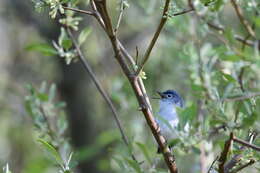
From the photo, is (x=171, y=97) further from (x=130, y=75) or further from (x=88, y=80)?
(x=88, y=80)

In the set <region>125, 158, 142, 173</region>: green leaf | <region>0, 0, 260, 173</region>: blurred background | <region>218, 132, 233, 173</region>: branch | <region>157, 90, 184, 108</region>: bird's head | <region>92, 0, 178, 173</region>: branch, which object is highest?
<region>92, 0, 178, 173</region>: branch

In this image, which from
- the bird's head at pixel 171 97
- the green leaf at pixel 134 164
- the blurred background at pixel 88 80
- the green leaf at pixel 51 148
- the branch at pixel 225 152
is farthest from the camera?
the blurred background at pixel 88 80

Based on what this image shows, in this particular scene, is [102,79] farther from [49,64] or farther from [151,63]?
[49,64]

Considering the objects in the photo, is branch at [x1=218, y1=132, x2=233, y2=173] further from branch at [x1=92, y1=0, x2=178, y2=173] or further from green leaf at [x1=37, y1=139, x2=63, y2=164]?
green leaf at [x1=37, y1=139, x2=63, y2=164]

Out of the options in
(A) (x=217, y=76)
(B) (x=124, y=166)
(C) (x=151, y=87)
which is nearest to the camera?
(A) (x=217, y=76)

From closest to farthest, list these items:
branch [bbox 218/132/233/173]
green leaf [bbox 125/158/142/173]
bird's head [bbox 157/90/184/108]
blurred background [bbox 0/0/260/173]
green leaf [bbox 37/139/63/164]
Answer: branch [bbox 218/132/233/173], green leaf [bbox 37/139/63/164], green leaf [bbox 125/158/142/173], bird's head [bbox 157/90/184/108], blurred background [bbox 0/0/260/173]

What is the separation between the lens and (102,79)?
647cm

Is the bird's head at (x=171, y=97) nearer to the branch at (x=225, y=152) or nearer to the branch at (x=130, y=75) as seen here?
the branch at (x=130, y=75)

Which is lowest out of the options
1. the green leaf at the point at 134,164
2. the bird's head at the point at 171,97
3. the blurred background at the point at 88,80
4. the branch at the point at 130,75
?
the blurred background at the point at 88,80

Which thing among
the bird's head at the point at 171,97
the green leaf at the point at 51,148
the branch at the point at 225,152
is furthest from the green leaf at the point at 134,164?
the bird's head at the point at 171,97

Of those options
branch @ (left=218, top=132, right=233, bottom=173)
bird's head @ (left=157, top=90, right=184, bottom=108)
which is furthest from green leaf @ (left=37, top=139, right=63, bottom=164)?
bird's head @ (left=157, top=90, right=184, bottom=108)

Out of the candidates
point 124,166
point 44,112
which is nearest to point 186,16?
point 44,112

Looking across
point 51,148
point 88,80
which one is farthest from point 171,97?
point 88,80

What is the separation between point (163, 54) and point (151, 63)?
12.2 inches
